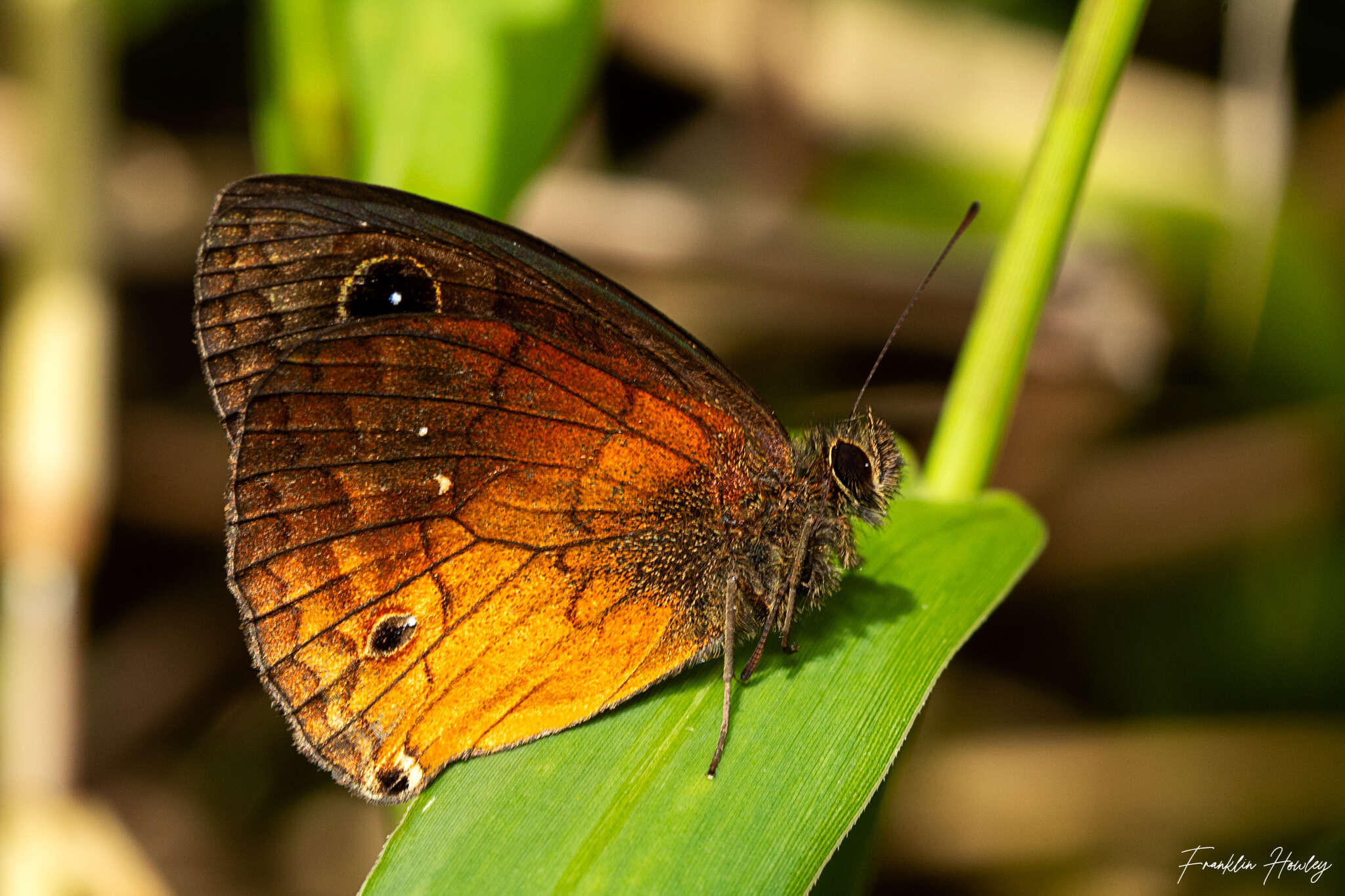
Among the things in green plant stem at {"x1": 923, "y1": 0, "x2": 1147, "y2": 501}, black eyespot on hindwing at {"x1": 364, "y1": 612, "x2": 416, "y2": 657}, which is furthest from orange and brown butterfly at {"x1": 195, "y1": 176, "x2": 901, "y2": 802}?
green plant stem at {"x1": 923, "y1": 0, "x2": 1147, "y2": 501}

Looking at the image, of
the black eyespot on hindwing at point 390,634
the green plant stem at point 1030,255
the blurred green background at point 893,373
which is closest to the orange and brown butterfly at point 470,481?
the black eyespot on hindwing at point 390,634

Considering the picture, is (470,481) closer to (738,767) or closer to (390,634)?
(390,634)

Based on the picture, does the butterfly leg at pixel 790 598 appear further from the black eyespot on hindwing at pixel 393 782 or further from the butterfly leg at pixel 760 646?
the black eyespot on hindwing at pixel 393 782

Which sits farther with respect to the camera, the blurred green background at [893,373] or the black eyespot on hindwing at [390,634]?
the blurred green background at [893,373]

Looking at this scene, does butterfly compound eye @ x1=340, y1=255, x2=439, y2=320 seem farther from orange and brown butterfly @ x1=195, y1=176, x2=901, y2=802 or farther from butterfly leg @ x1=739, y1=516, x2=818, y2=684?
butterfly leg @ x1=739, y1=516, x2=818, y2=684

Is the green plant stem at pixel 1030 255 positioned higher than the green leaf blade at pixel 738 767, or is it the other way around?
the green plant stem at pixel 1030 255

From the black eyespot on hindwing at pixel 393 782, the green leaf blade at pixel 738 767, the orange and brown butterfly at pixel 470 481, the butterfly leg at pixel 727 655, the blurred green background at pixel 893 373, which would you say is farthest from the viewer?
the blurred green background at pixel 893 373
